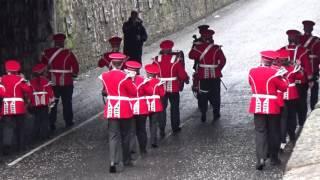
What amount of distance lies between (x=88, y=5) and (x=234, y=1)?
16.0 metres

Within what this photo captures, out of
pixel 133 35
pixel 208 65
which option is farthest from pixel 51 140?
pixel 133 35

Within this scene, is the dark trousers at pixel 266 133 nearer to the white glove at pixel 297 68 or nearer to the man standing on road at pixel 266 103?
the man standing on road at pixel 266 103

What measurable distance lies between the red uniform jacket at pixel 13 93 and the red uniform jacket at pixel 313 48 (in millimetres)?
5365

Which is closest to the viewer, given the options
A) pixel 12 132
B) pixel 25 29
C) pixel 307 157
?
pixel 307 157

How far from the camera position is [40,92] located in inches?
574

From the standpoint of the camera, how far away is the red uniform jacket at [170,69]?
1444 cm

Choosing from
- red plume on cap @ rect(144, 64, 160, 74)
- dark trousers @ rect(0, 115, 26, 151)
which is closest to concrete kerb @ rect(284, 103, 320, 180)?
red plume on cap @ rect(144, 64, 160, 74)

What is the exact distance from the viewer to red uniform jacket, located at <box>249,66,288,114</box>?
11.5 m

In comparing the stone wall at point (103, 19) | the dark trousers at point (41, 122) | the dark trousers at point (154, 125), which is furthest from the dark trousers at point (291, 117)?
the stone wall at point (103, 19)

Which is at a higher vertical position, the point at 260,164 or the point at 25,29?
the point at 25,29

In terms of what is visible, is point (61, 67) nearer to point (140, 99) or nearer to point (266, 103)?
point (140, 99)

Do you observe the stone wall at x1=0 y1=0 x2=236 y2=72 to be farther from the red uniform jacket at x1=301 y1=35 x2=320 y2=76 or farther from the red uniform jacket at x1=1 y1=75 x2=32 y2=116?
the red uniform jacket at x1=301 y1=35 x2=320 y2=76

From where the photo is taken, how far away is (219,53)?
15.6m

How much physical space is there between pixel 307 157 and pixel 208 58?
230 inches
